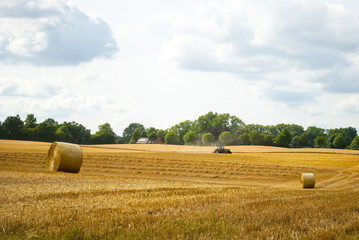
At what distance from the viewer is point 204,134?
494 feet

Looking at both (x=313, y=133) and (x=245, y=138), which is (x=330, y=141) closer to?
(x=313, y=133)

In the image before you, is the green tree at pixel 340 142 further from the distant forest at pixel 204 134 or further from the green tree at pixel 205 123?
the green tree at pixel 205 123

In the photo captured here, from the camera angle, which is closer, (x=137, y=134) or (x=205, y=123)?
(x=137, y=134)

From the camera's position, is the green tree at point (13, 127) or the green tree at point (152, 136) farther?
the green tree at point (152, 136)

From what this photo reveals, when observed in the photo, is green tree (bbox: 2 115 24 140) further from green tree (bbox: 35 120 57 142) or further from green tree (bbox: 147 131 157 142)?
green tree (bbox: 147 131 157 142)

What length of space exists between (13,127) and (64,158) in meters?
94.3

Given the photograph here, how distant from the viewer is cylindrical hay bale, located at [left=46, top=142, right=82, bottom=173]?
77.5ft

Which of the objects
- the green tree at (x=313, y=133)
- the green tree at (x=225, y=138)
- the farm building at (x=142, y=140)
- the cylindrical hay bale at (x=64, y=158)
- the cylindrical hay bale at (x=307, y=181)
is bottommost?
the cylindrical hay bale at (x=307, y=181)

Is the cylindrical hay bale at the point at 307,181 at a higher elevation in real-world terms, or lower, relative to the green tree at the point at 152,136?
lower

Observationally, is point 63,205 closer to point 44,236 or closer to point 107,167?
point 44,236

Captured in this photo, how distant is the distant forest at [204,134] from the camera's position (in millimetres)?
110125

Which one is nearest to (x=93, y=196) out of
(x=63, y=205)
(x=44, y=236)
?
A: (x=63, y=205)

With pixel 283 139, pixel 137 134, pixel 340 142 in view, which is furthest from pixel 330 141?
pixel 137 134

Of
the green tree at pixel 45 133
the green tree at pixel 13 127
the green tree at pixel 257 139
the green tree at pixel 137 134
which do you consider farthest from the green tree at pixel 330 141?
the green tree at pixel 13 127
